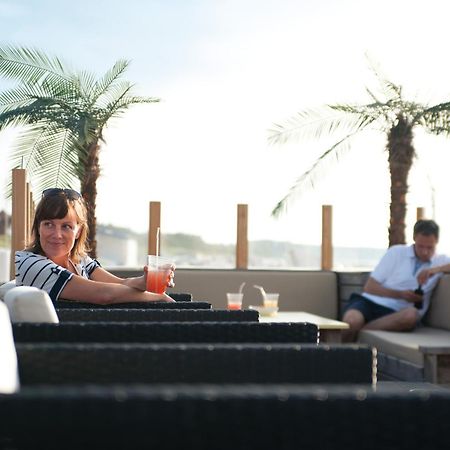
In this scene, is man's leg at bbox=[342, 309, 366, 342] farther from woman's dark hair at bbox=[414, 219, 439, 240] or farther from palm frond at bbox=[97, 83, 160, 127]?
palm frond at bbox=[97, 83, 160, 127]

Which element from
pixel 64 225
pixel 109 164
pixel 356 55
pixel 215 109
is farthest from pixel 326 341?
pixel 215 109

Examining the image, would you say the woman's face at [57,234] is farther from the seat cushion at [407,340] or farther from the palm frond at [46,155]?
the palm frond at [46,155]

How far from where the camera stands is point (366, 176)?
791 centimetres

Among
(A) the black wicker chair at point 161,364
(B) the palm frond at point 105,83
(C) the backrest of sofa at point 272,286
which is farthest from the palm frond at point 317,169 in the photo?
(A) the black wicker chair at point 161,364

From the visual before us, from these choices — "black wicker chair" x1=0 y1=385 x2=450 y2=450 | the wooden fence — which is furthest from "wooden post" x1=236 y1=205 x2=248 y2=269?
"black wicker chair" x1=0 y1=385 x2=450 y2=450

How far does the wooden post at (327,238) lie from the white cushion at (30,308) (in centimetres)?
515

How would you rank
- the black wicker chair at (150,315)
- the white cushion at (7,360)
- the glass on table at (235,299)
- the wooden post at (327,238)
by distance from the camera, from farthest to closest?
1. the wooden post at (327,238)
2. the glass on table at (235,299)
3. the black wicker chair at (150,315)
4. the white cushion at (7,360)

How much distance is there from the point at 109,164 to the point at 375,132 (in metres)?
2.49

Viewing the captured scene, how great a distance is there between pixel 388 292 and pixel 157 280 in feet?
10.4

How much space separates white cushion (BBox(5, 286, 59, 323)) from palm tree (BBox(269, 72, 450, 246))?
18.7 ft

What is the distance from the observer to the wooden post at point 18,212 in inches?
243

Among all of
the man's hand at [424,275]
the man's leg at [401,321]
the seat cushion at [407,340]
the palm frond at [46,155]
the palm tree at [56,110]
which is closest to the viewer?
the seat cushion at [407,340]

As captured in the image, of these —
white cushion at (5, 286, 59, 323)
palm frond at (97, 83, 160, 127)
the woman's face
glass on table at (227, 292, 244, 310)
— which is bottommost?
glass on table at (227, 292, 244, 310)

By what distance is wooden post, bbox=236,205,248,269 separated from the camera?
691 centimetres
